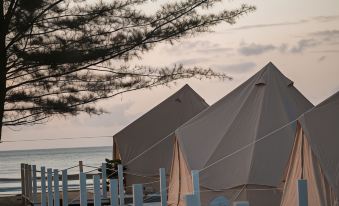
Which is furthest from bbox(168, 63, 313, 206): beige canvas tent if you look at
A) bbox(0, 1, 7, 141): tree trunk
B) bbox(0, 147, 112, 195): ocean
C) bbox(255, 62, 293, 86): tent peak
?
bbox(0, 147, 112, 195): ocean

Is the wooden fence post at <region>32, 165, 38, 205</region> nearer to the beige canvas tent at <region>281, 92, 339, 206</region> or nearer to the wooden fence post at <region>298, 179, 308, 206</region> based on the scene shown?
the beige canvas tent at <region>281, 92, 339, 206</region>

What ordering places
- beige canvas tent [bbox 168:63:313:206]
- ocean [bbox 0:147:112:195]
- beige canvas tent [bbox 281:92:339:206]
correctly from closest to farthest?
beige canvas tent [bbox 281:92:339:206], beige canvas tent [bbox 168:63:313:206], ocean [bbox 0:147:112:195]

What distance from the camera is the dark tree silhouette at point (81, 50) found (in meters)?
18.4

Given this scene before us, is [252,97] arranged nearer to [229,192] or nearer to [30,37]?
[229,192]

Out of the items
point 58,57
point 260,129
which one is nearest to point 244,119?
point 260,129

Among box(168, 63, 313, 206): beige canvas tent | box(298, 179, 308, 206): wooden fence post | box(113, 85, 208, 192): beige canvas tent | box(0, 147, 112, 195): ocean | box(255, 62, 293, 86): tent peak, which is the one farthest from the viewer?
box(0, 147, 112, 195): ocean

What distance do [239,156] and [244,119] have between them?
71 cm

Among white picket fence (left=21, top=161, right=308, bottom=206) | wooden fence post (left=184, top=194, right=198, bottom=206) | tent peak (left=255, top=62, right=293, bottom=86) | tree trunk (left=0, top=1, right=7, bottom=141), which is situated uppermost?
tree trunk (left=0, top=1, right=7, bottom=141)

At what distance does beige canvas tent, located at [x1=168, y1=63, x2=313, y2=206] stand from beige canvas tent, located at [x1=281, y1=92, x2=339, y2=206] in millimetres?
2030

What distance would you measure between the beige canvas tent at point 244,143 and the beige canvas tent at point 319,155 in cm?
203

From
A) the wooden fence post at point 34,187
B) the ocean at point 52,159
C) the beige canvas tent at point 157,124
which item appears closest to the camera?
the wooden fence post at point 34,187

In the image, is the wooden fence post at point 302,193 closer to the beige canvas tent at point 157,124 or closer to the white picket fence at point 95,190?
the white picket fence at point 95,190

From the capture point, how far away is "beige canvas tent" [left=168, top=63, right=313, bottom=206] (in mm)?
14289

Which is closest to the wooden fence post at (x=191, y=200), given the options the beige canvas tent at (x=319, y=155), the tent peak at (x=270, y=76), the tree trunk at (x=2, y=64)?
the beige canvas tent at (x=319, y=155)
